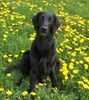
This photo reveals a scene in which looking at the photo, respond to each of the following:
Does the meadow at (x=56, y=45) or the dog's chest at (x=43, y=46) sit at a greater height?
the dog's chest at (x=43, y=46)

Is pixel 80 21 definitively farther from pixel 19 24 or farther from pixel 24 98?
pixel 24 98

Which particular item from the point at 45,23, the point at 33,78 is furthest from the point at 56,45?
the point at 45,23

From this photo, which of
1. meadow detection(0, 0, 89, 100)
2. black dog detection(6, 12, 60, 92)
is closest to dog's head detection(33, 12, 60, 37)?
black dog detection(6, 12, 60, 92)

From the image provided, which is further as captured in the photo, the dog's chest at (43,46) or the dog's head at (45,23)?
the dog's chest at (43,46)

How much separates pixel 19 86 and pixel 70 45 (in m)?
2.16

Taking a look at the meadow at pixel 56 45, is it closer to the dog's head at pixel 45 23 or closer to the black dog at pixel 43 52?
the black dog at pixel 43 52

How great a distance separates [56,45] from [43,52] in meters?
1.43

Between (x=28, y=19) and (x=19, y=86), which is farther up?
(x=28, y=19)

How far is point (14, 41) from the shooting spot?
6715mm

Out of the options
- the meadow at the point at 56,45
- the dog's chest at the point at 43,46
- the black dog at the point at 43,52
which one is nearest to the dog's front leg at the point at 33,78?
the black dog at the point at 43,52

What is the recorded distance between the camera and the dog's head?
16.8 ft

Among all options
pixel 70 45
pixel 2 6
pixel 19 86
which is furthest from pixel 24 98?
pixel 2 6

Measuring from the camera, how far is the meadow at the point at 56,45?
520 centimetres

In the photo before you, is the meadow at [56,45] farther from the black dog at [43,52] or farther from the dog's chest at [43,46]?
the dog's chest at [43,46]
